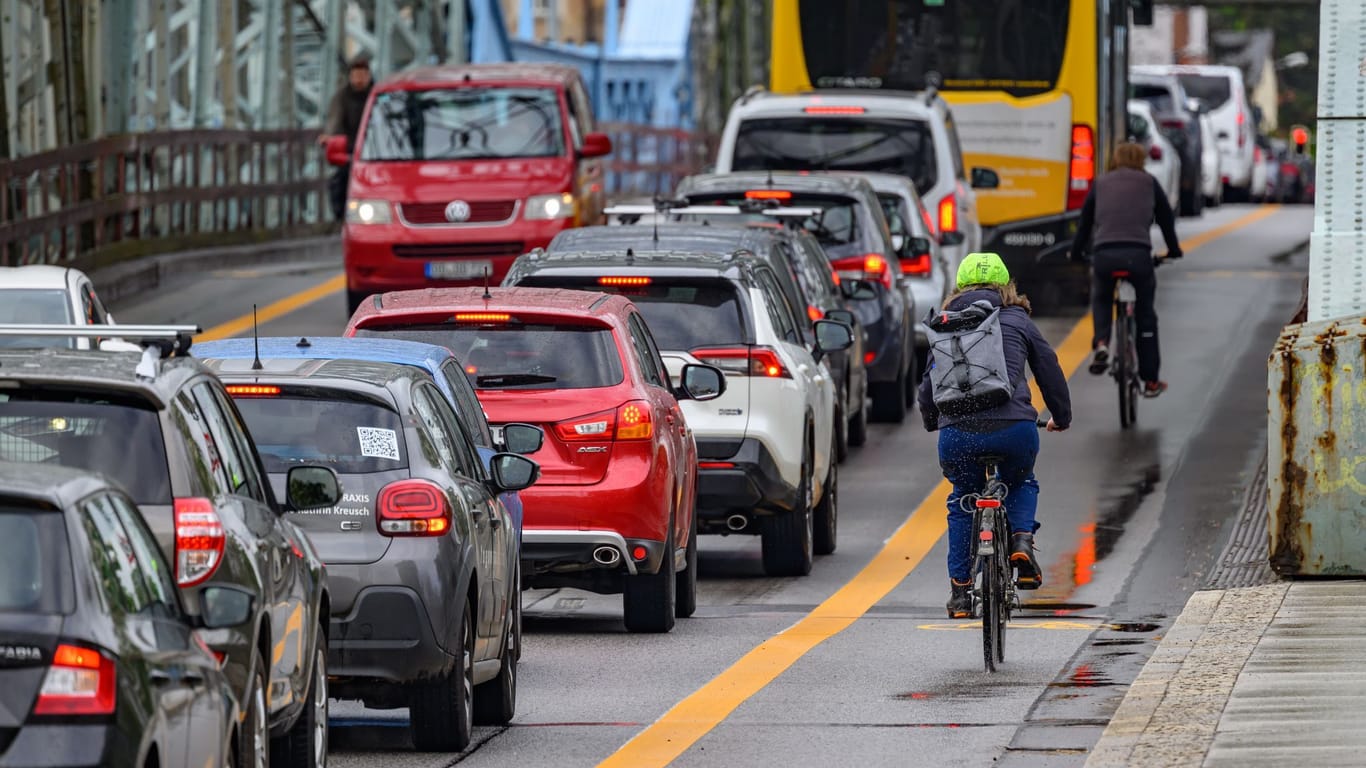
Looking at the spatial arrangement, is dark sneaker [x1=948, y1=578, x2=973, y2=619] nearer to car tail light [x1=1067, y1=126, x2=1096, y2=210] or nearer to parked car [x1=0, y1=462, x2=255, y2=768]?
parked car [x1=0, y1=462, x2=255, y2=768]

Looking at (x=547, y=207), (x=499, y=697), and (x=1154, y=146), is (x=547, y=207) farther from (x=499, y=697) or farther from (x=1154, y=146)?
(x=1154, y=146)

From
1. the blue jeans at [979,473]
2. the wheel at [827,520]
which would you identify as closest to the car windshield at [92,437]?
the blue jeans at [979,473]

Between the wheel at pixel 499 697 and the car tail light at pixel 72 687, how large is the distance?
4492mm

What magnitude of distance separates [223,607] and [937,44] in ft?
78.1

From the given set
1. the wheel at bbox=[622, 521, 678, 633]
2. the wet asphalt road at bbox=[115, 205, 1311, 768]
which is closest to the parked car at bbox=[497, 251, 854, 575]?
the wet asphalt road at bbox=[115, 205, 1311, 768]

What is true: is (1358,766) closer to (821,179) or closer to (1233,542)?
(1233,542)

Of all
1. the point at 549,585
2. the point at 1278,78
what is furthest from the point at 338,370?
the point at 1278,78

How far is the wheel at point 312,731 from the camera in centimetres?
868

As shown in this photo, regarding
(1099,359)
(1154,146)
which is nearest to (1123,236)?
(1099,359)

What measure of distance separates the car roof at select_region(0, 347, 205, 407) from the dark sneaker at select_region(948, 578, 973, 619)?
5113 mm

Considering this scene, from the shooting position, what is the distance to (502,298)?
1334 centimetres

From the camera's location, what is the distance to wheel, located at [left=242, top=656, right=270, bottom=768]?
771 centimetres

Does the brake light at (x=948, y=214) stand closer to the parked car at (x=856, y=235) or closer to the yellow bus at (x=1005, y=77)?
the parked car at (x=856, y=235)

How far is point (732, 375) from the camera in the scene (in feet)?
50.8
